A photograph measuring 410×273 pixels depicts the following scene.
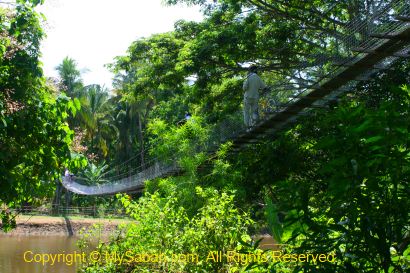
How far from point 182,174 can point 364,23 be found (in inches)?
165

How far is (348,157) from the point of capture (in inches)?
43.8

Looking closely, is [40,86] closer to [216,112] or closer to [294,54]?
[294,54]

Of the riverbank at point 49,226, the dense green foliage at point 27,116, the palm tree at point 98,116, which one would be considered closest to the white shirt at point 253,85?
the dense green foliage at point 27,116

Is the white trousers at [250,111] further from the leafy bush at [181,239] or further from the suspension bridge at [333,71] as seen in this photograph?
the leafy bush at [181,239]

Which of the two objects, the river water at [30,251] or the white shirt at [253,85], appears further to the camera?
the river water at [30,251]

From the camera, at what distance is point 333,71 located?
6012 millimetres

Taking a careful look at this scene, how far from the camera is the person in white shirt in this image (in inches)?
298

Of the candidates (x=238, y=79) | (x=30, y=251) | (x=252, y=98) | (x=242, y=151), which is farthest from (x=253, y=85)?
(x=30, y=251)

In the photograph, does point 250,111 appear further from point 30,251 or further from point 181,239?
point 30,251

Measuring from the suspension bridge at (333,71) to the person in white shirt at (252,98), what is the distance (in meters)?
0.10

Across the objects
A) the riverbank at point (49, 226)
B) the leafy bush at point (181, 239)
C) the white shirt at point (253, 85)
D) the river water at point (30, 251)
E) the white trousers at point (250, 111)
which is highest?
the white shirt at point (253, 85)

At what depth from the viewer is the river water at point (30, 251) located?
10.2 m

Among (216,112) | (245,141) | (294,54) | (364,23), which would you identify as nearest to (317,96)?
(364,23)

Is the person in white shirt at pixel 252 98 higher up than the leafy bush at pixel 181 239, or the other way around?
the person in white shirt at pixel 252 98
